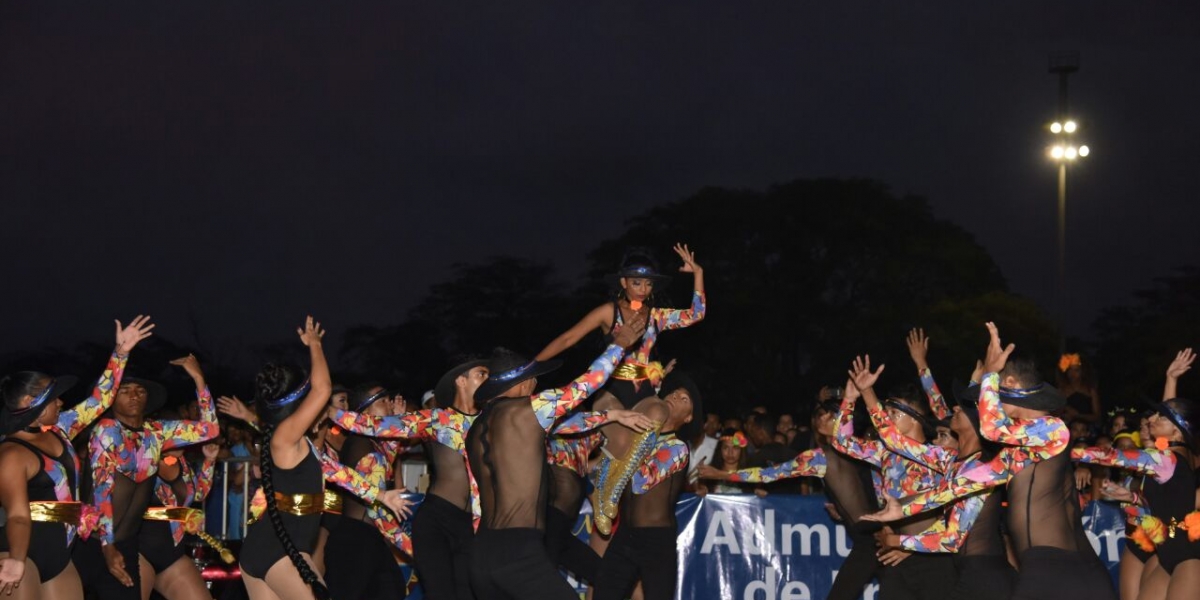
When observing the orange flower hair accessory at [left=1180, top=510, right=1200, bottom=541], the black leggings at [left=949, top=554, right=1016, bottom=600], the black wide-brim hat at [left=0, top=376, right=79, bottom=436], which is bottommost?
the black leggings at [left=949, top=554, right=1016, bottom=600]

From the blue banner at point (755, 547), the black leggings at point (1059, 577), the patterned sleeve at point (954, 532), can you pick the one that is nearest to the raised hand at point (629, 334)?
the patterned sleeve at point (954, 532)

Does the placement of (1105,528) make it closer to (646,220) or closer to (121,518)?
(121,518)

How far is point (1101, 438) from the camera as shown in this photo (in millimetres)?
11766

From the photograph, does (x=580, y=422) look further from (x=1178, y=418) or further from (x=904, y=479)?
(x=1178, y=418)

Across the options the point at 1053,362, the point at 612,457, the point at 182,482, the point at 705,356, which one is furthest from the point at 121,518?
the point at 1053,362

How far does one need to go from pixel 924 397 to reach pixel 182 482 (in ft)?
18.6

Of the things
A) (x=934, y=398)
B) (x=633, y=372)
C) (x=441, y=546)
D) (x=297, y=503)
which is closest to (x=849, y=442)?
(x=934, y=398)

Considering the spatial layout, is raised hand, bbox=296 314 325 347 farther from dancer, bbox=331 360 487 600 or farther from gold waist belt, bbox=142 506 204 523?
gold waist belt, bbox=142 506 204 523

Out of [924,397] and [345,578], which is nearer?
[345,578]

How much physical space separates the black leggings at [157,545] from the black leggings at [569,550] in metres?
2.67

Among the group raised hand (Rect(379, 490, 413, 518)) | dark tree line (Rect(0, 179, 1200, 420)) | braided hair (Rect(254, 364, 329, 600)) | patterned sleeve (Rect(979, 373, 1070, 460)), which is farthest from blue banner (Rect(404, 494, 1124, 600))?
dark tree line (Rect(0, 179, 1200, 420))

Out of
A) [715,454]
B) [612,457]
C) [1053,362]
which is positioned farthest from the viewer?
[1053,362]

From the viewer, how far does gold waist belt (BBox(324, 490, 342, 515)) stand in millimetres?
8973

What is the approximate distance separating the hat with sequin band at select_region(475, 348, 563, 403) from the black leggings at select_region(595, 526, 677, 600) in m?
2.40
